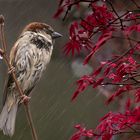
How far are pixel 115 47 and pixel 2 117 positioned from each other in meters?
1.48

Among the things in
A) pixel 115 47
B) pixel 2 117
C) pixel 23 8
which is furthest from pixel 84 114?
pixel 2 117

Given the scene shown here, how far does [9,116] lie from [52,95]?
347 centimetres

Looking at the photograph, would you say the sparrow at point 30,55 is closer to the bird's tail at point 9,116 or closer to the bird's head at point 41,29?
the bird's head at point 41,29

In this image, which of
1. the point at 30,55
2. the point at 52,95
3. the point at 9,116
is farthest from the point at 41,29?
the point at 52,95

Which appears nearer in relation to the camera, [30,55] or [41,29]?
[30,55]

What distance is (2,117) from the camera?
11.9 ft

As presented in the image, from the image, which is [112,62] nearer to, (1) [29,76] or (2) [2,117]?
(2) [2,117]

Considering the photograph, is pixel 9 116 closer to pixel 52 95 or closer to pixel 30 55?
pixel 30 55

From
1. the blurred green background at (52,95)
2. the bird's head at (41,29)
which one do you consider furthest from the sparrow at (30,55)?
the blurred green background at (52,95)

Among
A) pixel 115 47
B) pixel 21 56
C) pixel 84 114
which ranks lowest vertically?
pixel 84 114

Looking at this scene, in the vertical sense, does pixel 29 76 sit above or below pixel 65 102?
above

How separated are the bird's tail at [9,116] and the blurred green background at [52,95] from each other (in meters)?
2.56

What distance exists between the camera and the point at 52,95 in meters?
7.13

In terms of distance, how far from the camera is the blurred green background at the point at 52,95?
6645mm
